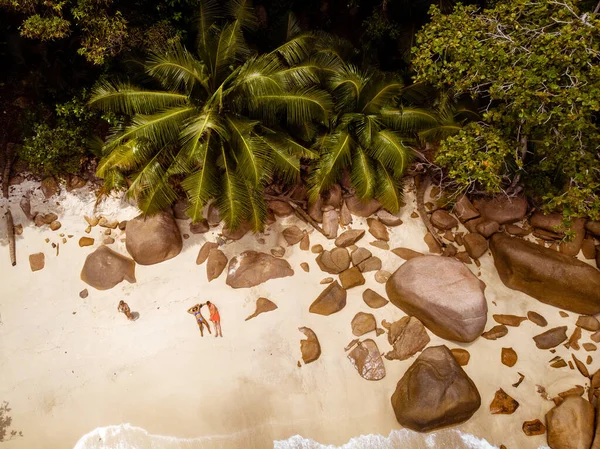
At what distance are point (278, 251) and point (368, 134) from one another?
10.9 feet

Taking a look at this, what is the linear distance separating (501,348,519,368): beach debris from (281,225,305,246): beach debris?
198 inches

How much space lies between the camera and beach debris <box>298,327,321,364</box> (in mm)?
8102

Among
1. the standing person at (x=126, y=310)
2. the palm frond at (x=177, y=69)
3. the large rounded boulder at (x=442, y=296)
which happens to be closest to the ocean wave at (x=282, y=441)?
the large rounded boulder at (x=442, y=296)

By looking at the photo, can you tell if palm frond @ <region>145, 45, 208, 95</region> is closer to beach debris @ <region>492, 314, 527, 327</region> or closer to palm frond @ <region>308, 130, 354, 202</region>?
palm frond @ <region>308, 130, 354, 202</region>

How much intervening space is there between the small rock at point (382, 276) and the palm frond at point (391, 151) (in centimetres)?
225

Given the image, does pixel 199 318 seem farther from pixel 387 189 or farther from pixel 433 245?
pixel 433 245

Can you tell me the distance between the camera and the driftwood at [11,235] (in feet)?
29.0

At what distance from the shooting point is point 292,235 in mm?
9219

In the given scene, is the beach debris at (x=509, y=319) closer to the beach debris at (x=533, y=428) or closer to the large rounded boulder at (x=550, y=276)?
the large rounded boulder at (x=550, y=276)

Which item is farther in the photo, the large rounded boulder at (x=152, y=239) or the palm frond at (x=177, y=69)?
the large rounded boulder at (x=152, y=239)

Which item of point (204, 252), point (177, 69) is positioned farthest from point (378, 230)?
point (177, 69)

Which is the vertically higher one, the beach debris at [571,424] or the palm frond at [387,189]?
the palm frond at [387,189]

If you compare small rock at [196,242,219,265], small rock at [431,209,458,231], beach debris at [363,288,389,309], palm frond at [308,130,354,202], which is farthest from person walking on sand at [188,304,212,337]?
small rock at [431,209,458,231]

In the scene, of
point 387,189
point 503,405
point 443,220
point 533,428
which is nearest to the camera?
point 533,428
